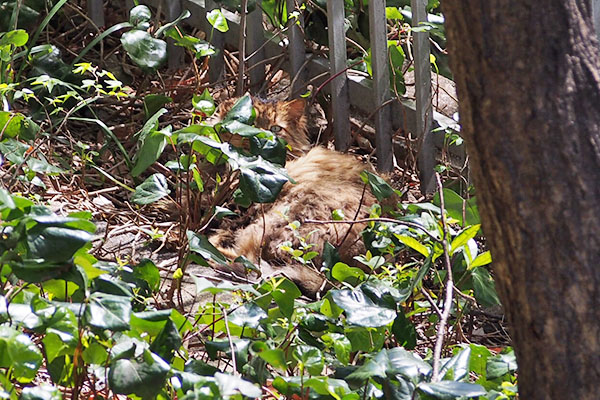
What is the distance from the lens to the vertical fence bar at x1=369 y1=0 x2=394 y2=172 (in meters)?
3.54

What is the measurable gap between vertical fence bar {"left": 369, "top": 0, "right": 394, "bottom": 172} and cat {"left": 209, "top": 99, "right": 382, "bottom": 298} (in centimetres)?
19

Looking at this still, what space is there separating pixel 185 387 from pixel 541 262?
702 millimetres

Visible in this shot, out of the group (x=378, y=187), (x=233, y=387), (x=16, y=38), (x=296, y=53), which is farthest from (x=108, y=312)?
(x=296, y=53)

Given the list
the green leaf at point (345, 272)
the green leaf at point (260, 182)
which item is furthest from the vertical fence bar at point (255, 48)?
the green leaf at point (345, 272)

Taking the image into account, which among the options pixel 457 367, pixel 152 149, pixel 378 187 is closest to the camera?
pixel 457 367

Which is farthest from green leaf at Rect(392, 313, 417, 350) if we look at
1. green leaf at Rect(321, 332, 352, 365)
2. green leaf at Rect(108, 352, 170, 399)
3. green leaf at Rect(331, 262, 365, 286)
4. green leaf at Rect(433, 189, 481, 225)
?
green leaf at Rect(108, 352, 170, 399)

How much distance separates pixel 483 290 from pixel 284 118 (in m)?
1.89

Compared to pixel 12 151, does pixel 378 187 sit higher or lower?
Result: higher

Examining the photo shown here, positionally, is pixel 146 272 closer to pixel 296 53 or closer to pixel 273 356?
pixel 273 356

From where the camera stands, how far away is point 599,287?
140 centimetres

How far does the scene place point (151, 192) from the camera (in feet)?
8.57

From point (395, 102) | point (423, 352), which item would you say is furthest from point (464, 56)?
point (395, 102)

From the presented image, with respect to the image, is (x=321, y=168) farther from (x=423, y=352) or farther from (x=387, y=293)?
(x=387, y=293)

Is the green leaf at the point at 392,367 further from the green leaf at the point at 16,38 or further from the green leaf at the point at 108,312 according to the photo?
the green leaf at the point at 16,38
